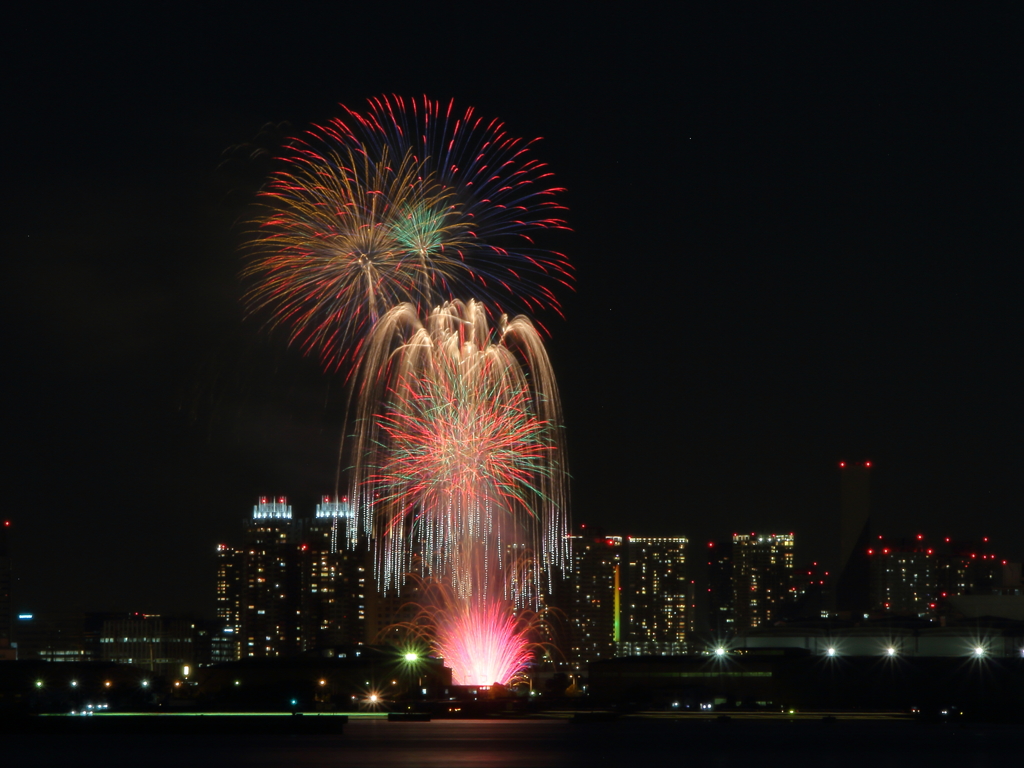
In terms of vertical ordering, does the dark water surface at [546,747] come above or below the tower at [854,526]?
below

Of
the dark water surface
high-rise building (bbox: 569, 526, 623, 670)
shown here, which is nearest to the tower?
high-rise building (bbox: 569, 526, 623, 670)

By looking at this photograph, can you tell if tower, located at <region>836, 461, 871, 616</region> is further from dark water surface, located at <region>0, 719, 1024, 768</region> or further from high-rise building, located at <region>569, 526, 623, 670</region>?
dark water surface, located at <region>0, 719, 1024, 768</region>

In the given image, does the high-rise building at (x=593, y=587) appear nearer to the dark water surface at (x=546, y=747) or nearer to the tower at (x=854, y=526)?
the tower at (x=854, y=526)

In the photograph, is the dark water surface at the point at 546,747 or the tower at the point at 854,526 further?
the tower at the point at 854,526

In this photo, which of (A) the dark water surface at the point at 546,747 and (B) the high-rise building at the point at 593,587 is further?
(B) the high-rise building at the point at 593,587

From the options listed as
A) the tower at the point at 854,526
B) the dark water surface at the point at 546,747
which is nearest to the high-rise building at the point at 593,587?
the tower at the point at 854,526

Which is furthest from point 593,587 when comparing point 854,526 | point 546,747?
point 546,747

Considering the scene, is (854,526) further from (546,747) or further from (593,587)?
(546,747)

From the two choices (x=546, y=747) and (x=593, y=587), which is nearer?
(x=546, y=747)
